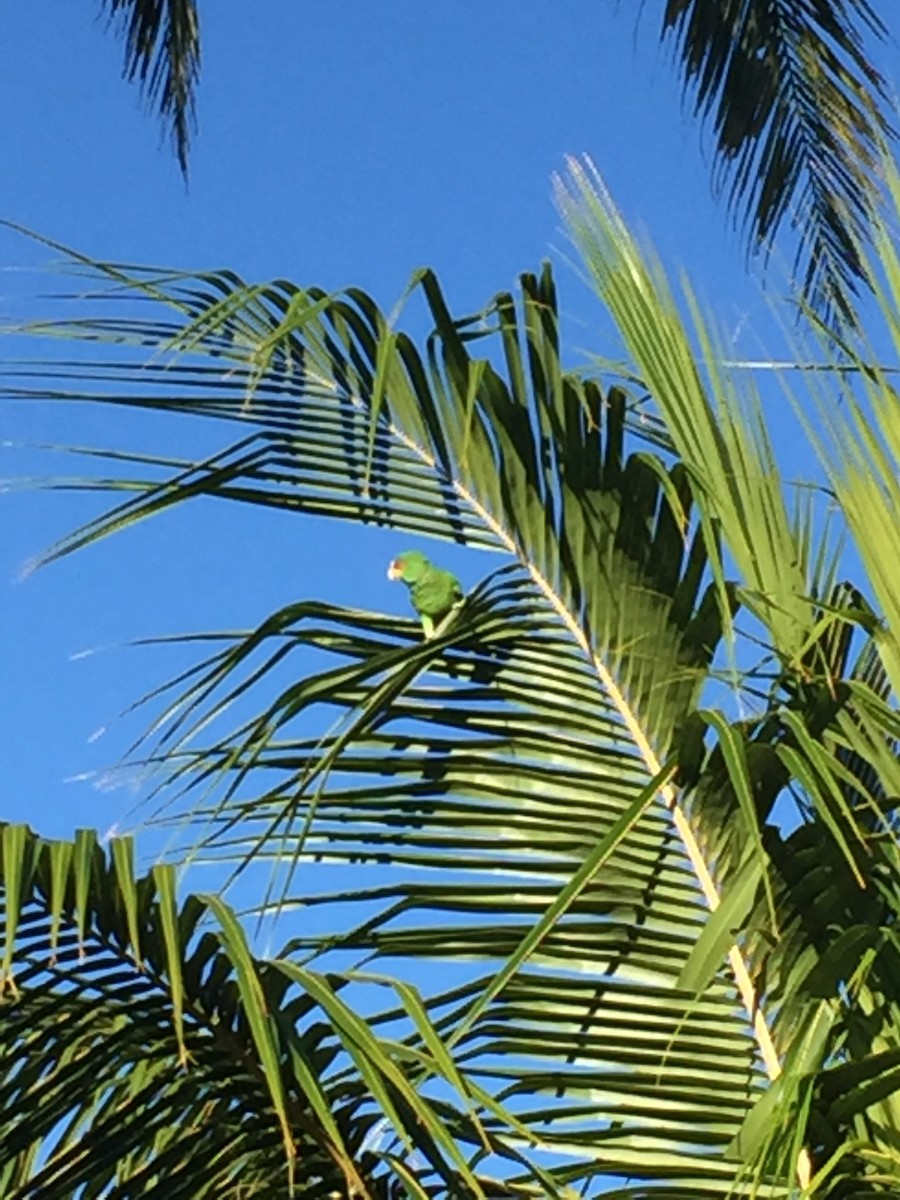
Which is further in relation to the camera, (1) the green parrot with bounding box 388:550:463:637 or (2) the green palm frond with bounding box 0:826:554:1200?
(1) the green parrot with bounding box 388:550:463:637

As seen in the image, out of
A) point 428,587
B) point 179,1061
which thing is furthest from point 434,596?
point 179,1061

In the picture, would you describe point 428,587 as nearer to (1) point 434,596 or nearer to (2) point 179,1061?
Result: (1) point 434,596

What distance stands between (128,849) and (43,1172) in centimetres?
33

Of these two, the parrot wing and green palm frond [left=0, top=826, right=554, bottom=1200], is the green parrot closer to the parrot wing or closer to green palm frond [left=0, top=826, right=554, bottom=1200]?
the parrot wing

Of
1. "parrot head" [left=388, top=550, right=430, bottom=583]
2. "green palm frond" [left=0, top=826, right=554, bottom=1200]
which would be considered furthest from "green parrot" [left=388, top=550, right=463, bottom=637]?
"green palm frond" [left=0, top=826, right=554, bottom=1200]

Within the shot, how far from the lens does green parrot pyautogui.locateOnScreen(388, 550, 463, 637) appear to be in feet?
7.30

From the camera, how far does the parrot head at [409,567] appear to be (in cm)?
224

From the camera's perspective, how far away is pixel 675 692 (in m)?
2.07

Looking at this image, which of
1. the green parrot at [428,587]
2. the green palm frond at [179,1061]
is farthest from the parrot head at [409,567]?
the green palm frond at [179,1061]

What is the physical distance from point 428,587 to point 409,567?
38 millimetres

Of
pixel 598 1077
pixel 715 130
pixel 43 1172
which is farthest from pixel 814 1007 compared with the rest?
pixel 715 130

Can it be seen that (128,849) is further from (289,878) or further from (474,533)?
(474,533)

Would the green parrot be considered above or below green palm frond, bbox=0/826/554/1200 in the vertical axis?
above

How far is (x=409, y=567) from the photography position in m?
2.25
